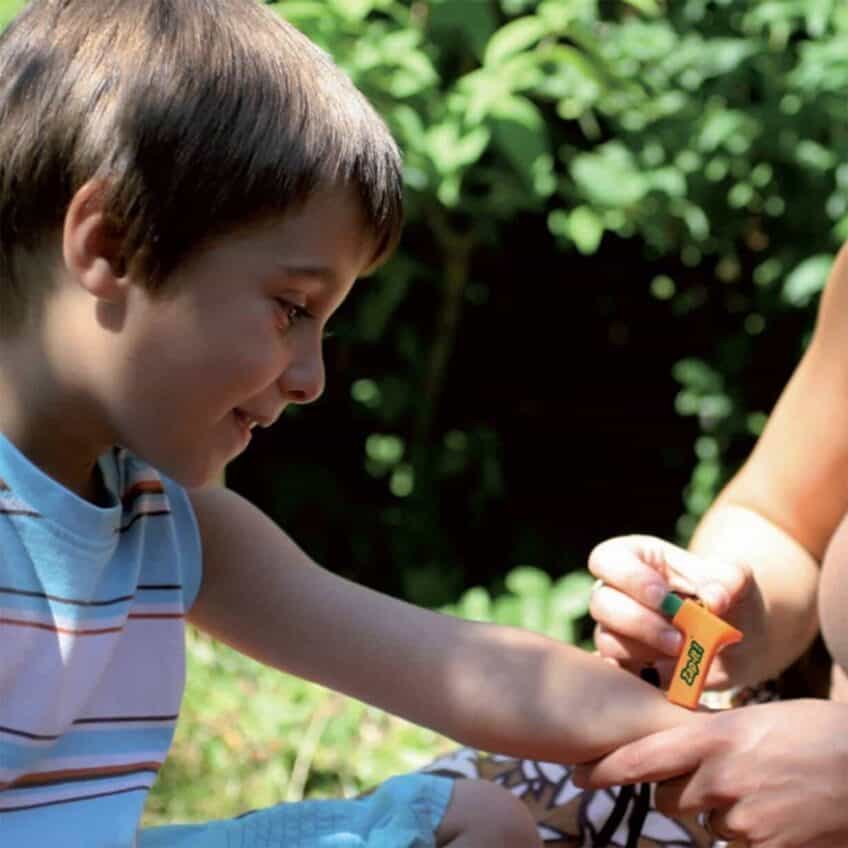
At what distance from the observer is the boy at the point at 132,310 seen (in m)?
1.31

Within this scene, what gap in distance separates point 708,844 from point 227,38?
97 cm

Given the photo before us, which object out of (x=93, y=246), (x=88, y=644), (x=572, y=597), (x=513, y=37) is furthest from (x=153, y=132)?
(x=572, y=597)

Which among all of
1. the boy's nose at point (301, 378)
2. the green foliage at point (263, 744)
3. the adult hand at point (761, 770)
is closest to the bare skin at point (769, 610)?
the adult hand at point (761, 770)

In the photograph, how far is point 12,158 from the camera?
1.33 metres

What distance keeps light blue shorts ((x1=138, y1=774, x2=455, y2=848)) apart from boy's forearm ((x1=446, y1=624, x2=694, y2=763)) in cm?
8

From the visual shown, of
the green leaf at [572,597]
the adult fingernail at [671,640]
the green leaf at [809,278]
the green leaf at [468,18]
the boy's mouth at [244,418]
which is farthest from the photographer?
the green leaf at [572,597]

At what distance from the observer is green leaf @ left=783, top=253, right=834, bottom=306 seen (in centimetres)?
321

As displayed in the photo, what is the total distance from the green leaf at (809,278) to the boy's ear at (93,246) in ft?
7.05

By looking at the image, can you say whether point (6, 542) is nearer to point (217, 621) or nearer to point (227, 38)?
point (217, 621)

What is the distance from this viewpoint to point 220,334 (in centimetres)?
134

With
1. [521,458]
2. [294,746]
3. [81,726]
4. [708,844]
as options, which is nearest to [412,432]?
[521,458]

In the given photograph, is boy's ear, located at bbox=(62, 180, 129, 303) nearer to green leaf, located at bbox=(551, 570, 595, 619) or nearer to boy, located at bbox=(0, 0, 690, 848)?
boy, located at bbox=(0, 0, 690, 848)

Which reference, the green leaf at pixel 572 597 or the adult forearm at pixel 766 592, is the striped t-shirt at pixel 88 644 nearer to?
the adult forearm at pixel 766 592

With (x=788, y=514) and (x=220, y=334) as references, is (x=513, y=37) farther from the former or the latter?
(x=220, y=334)
